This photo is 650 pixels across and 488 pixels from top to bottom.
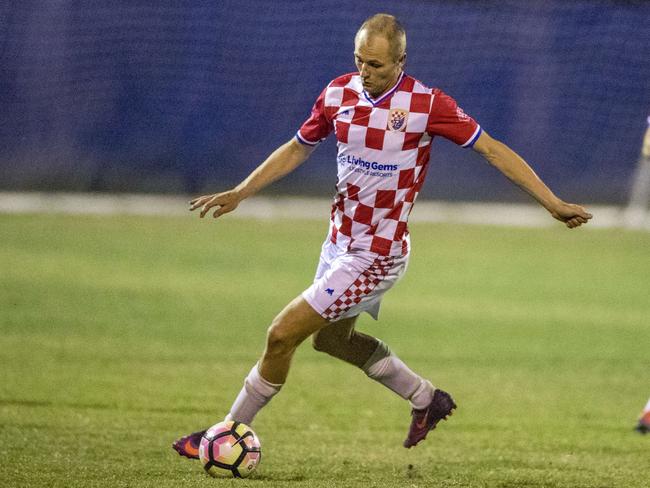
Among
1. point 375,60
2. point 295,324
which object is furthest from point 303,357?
point 375,60

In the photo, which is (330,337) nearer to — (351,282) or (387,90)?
(351,282)

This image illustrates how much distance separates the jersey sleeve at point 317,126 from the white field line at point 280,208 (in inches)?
552

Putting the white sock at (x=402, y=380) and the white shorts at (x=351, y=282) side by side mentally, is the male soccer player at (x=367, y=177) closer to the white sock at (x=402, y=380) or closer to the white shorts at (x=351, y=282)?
the white shorts at (x=351, y=282)

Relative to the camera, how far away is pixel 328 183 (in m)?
23.4

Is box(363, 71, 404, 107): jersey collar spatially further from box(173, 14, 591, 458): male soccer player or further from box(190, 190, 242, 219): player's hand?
box(190, 190, 242, 219): player's hand

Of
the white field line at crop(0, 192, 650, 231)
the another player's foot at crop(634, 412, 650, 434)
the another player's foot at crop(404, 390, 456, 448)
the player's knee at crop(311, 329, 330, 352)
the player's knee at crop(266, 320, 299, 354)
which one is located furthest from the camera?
the white field line at crop(0, 192, 650, 231)

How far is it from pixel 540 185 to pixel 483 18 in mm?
14182

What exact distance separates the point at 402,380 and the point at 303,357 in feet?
14.2

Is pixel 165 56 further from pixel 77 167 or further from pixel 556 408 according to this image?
pixel 556 408

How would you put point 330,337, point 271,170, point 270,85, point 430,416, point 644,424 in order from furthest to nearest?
1. point 270,85
2. point 430,416
3. point 330,337
4. point 271,170
5. point 644,424

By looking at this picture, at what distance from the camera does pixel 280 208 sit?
22188mm

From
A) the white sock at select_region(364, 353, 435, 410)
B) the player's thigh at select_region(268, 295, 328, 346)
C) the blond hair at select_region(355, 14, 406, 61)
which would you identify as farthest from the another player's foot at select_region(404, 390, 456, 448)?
the blond hair at select_region(355, 14, 406, 61)

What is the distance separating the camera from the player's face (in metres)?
6.13

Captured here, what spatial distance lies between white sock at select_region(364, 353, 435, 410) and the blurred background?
11.8 metres
